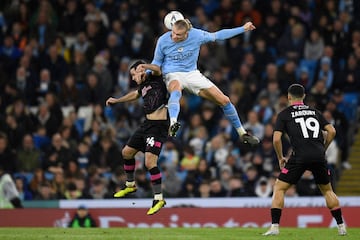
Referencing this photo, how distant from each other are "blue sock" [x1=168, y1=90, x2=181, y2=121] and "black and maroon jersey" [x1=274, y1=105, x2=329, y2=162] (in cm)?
171

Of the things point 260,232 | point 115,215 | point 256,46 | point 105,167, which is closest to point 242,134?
point 260,232

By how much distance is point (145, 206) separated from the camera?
24109 mm

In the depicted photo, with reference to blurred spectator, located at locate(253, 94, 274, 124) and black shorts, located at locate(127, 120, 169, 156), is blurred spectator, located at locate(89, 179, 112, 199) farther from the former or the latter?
black shorts, located at locate(127, 120, 169, 156)

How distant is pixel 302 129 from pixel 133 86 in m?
11.1

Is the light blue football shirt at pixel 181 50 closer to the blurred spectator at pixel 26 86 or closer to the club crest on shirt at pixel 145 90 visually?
the club crest on shirt at pixel 145 90

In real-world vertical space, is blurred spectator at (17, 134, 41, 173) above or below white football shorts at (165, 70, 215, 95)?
below

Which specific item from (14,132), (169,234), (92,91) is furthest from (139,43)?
(169,234)

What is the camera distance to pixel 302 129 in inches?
685

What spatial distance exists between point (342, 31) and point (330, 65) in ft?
3.63

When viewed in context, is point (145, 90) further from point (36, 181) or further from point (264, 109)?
point (264, 109)

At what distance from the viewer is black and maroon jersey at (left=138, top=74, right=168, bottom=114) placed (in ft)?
61.0

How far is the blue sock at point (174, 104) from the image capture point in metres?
18.0

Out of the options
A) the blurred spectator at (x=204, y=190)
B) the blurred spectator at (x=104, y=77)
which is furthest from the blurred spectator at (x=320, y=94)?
the blurred spectator at (x=104, y=77)

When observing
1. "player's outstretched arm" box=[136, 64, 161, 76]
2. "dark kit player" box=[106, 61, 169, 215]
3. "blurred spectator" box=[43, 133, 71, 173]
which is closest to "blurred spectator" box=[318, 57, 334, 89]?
"blurred spectator" box=[43, 133, 71, 173]
